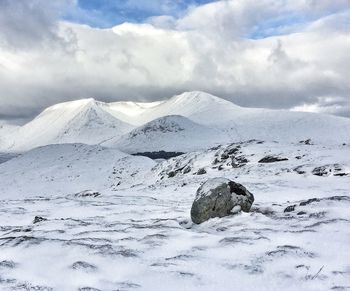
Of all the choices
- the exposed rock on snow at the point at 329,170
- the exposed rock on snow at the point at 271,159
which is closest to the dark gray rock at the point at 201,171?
the exposed rock on snow at the point at 271,159

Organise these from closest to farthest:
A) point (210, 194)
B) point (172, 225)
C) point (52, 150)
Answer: point (172, 225)
point (210, 194)
point (52, 150)

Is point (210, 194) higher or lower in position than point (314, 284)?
higher

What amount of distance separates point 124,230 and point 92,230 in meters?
1.52

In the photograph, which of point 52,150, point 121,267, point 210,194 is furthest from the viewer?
point 52,150

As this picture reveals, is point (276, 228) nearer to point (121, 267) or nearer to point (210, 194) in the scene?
point (210, 194)

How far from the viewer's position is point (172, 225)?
19.1m

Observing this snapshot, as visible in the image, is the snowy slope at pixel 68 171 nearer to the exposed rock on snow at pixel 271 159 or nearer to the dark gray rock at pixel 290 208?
the exposed rock on snow at pixel 271 159

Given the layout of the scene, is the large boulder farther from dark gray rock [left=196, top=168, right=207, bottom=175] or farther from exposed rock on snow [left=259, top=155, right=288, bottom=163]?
dark gray rock [left=196, top=168, right=207, bottom=175]

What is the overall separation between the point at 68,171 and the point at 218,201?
103 m

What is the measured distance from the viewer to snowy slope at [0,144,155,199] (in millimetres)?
98250

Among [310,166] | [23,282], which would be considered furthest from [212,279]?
[310,166]

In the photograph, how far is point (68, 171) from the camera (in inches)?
4710

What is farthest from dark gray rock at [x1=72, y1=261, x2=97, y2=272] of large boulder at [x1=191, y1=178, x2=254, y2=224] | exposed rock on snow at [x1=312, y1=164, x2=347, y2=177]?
exposed rock on snow at [x1=312, y1=164, x2=347, y2=177]

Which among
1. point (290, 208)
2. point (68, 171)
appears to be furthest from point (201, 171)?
point (68, 171)
